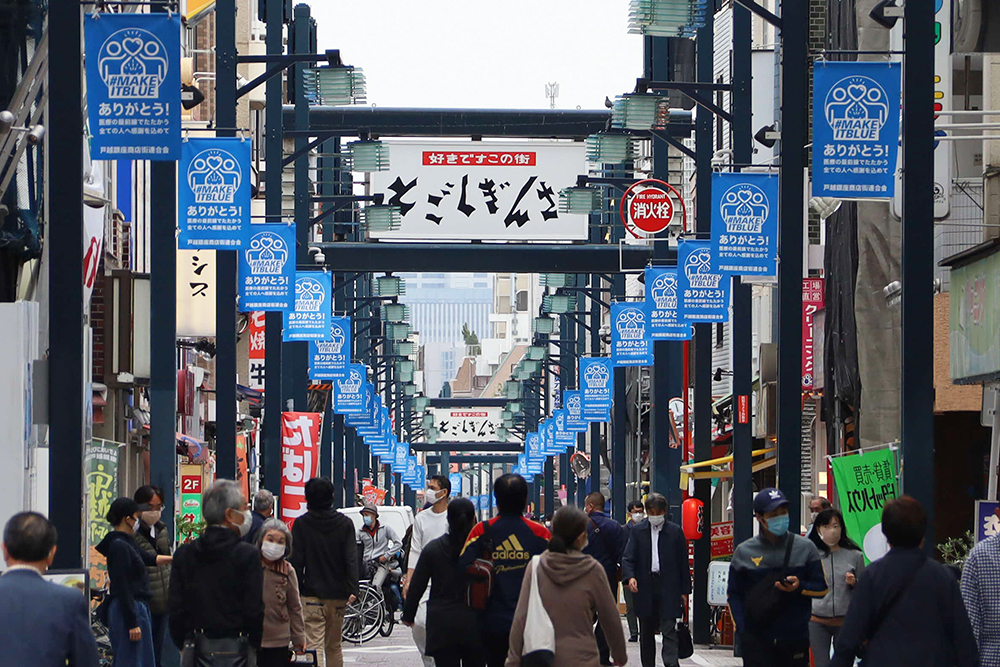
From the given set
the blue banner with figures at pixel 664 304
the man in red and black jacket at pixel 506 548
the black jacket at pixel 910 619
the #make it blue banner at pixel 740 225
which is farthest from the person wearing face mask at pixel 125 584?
the blue banner with figures at pixel 664 304

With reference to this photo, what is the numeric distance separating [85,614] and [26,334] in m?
5.17

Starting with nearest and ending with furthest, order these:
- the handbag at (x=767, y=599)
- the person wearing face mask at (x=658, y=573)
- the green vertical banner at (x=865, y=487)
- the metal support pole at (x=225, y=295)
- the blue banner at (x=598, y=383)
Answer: the handbag at (x=767, y=599), the green vertical banner at (x=865, y=487), the person wearing face mask at (x=658, y=573), the metal support pole at (x=225, y=295), the blue banner at (x=598, y=383)

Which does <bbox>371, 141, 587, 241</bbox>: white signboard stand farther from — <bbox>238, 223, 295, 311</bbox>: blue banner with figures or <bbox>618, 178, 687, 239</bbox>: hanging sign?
<bbox>238, 223, 295, 311</bbox>: blue banner with figures

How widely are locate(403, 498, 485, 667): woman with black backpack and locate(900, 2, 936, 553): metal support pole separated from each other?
3.61m

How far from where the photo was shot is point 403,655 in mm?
22297

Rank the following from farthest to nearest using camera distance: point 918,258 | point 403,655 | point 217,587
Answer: point 403,655
point 918,258
point 217,587

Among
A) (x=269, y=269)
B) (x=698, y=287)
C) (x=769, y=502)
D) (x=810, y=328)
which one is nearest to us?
(x=769, y=502)

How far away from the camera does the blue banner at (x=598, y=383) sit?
146 ft

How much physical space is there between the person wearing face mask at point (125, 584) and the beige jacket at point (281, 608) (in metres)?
1.96

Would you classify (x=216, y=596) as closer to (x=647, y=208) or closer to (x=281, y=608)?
(x=281, y=608)

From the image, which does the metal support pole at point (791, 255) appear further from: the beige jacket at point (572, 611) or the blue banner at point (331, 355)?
the blue banner at point (331, 355)

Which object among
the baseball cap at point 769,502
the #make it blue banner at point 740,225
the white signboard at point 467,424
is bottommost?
the white signboard at point 467,424

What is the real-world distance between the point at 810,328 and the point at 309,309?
9.82 metres

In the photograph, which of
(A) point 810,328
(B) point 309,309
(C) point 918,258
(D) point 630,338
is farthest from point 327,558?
(A) point 810,328
